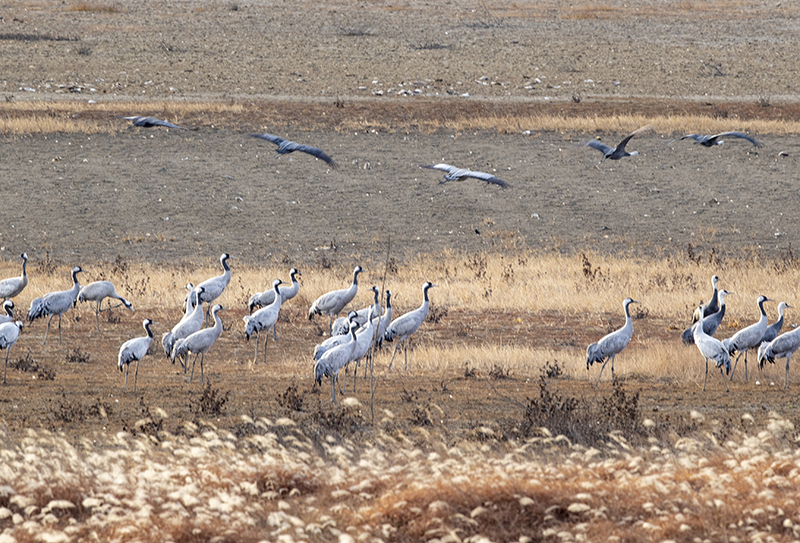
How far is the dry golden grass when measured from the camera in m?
33.6

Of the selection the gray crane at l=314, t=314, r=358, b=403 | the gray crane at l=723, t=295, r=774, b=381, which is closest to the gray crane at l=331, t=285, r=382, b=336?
the gray crane at l=314, t=314, r=358, b=403

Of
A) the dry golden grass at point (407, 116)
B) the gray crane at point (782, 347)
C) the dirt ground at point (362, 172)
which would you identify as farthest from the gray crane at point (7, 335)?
the dry golden grass at point (407, 116)

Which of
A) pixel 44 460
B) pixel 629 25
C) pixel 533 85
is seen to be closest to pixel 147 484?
pixel 44 460

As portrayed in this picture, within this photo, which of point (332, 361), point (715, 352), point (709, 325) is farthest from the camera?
point (709, 325)

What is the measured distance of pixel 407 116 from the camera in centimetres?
3588

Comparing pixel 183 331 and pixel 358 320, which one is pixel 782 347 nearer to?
pixel 358 320

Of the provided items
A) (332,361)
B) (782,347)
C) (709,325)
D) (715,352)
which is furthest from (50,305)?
(782,347)

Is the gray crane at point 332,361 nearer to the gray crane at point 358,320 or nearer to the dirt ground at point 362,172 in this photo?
the dirt ground at point 362,172

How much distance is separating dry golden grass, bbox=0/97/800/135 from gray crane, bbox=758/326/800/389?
22.4 m

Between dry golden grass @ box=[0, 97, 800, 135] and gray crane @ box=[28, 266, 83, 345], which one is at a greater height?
dry golden grass @ box=[0, 97, 800, 135]

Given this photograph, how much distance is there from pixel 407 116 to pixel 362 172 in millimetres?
5418

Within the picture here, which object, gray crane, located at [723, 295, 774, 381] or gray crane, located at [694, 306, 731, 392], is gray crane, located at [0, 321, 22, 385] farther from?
gray crane, located at [723, 295, 774, 381]

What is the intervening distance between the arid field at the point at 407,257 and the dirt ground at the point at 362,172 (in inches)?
5.1

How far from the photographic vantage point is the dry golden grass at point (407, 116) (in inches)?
1321
